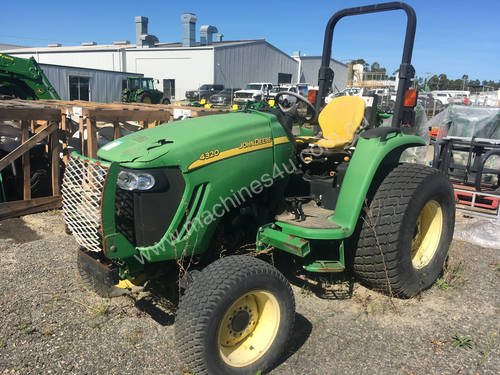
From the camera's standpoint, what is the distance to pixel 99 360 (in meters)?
2.54

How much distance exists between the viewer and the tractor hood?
2.44 meters

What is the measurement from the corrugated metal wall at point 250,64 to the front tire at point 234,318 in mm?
30358

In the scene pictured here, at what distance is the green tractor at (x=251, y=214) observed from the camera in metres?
2.37

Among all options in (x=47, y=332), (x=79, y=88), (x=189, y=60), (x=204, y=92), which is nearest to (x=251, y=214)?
(x=47, y=332)

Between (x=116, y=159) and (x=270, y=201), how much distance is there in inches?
46.2

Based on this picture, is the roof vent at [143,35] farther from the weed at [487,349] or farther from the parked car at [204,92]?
the weed at [487,349]

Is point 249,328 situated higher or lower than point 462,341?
higher

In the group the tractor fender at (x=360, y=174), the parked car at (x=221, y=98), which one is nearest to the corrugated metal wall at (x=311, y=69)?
the parked car at (x=221, y=98)

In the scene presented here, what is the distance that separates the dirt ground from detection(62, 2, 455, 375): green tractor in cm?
24

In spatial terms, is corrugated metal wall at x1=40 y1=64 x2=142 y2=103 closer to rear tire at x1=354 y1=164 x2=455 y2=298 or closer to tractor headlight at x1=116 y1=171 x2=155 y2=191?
tractor headlight at x1=116 y1=171 x2=155 y2=191

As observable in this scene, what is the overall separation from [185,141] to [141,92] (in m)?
21.1

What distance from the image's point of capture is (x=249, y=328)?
2.52 meters

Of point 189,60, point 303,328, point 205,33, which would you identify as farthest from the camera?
point 205,33

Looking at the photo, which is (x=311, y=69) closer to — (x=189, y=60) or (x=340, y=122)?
(x=189, y=60)
